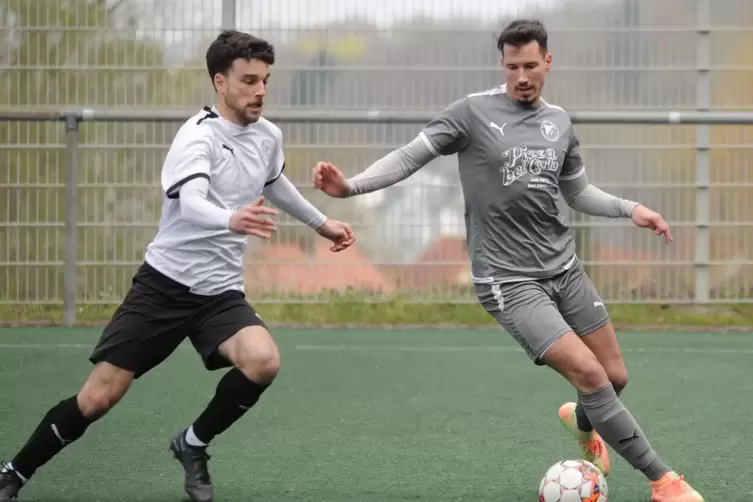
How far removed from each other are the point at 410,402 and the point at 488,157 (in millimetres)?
2311

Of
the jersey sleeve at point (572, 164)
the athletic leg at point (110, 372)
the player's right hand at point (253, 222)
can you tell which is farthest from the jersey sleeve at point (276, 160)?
the jersey sleeve at point (572, 164)

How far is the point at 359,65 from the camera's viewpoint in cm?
1045

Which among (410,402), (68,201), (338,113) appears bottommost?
(410,402)

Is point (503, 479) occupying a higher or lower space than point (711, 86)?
lower

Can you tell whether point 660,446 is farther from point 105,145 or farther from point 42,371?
point 105,145

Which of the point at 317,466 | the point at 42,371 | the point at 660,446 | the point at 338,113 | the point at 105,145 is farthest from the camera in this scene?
the point at 105,145

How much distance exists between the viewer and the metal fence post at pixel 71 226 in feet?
32.7

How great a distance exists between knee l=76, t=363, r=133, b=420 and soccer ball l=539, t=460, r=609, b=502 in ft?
4.79

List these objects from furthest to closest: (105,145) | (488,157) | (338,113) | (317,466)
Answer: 1. (105,145)
2. (338,113)
3. (317,466)
4. (488,157)

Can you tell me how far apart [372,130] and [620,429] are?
6.04m

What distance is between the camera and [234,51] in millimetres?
4891

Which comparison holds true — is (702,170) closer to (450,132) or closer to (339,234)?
(450,132)

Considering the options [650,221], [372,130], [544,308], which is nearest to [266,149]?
[544,308]

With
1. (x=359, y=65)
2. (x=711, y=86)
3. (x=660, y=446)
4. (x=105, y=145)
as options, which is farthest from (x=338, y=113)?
(x=660, y=446)
